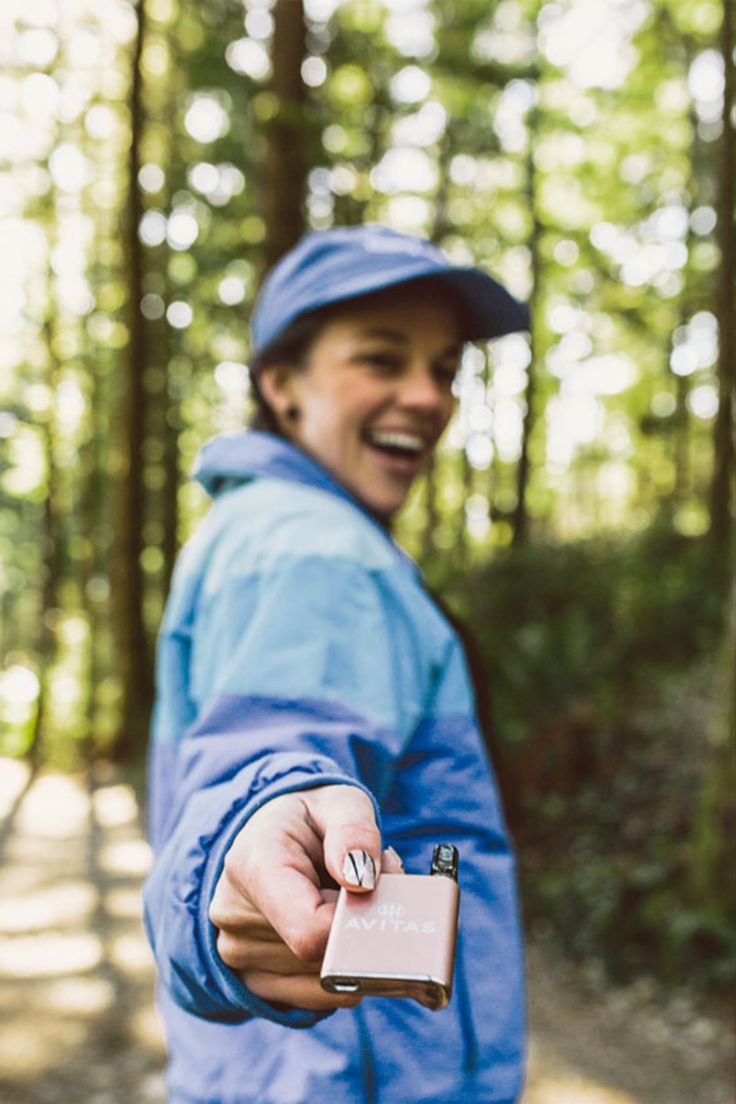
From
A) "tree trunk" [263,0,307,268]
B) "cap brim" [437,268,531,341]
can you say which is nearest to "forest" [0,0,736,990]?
"tree trunk" [263,0,307,268]

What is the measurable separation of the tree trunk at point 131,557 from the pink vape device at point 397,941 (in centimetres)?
1504

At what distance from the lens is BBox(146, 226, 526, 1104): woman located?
103 cm

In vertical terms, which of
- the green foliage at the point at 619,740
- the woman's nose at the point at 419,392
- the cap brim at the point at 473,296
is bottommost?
the green foliage at the point at 619,740

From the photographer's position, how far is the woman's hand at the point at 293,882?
90 centimetres

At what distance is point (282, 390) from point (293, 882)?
1405 millimetres

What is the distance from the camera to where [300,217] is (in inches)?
350

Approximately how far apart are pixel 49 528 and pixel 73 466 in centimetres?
855

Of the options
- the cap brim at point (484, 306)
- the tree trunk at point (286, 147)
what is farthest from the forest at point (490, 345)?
the cap brim at point (484, 306)

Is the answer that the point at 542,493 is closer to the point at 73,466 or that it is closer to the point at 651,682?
the point at 73,466

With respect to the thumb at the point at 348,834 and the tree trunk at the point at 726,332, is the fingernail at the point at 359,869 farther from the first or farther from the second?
the tree trunk at the point at 726,332

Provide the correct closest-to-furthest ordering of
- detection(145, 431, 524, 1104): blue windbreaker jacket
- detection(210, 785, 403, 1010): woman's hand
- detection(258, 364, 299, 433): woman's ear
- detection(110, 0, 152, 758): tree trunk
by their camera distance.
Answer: detection(210, 785, 403, 1010): woman's hand < detection(145, 431, 524, 1104): blue windbreaker jacket < detection(258, 364, 299, 433): woman's ear < detection(110, 0, 152, 758): tree trunk

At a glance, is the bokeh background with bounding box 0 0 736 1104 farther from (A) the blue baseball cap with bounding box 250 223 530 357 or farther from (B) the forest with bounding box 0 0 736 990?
(A) the blue baseball cap with bounding box 250 223 530 357

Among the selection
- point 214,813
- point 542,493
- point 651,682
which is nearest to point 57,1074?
point 214,813

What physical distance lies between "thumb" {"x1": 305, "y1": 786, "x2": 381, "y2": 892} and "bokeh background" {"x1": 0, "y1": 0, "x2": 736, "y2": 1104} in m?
5.13
